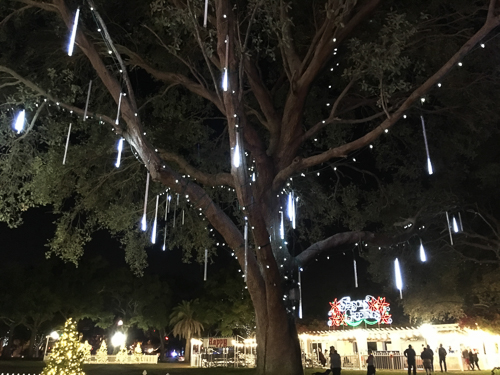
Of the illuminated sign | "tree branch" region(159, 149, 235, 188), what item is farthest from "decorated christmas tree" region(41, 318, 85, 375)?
the illuminated sign

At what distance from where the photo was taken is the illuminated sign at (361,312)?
A: 20125mm

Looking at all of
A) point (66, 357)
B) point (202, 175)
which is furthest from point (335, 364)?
point (66, 357)

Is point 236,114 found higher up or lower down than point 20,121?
lower down

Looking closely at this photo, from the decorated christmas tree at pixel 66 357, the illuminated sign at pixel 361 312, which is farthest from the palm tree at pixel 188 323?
the decorated christmas tree at pixel 66 357

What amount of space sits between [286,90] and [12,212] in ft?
26.8

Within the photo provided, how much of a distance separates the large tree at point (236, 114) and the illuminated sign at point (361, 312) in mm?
8511

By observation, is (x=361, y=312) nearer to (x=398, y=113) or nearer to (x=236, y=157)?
(x=398, y=113)

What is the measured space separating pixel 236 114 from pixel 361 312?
1633 centimetres

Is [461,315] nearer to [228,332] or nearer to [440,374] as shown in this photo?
[440,374]

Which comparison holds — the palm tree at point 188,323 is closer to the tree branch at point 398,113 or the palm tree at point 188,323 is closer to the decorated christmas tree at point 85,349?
the decorated christmas tree at point 85,349

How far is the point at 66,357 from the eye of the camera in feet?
34.3

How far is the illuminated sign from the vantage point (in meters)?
20.1

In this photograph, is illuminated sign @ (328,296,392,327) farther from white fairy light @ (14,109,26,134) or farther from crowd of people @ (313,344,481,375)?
white fairy light @ (14,109,26,134)

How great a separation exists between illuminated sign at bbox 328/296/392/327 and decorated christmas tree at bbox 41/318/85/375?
13.8 metres
